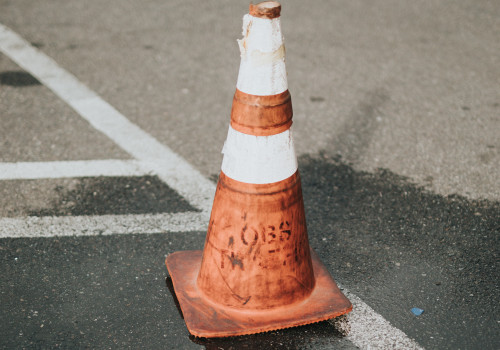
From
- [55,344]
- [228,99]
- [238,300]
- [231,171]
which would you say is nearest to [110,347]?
[55,344]

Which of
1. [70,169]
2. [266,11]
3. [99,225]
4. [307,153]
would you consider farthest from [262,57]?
[70,169]

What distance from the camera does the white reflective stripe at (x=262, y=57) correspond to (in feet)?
7.33

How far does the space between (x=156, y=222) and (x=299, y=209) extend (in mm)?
1031

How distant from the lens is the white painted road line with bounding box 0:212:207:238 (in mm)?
3131

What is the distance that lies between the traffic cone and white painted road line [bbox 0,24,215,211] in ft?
2.89

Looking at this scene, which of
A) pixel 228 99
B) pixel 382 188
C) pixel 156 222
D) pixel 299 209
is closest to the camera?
pixel 299 209


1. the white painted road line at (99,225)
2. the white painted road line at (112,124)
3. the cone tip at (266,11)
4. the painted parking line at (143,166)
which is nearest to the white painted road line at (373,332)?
the painted parking line at (143,166)

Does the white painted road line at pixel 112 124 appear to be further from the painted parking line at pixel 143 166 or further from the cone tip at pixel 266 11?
the cone tip at pixel 266 11

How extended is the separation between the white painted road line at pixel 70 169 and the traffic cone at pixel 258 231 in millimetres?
1346

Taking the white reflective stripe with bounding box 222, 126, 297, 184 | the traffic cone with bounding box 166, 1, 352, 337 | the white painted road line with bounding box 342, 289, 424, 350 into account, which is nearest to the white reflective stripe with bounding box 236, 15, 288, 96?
→ the traffic cone with bounding box 166, 1, 352, 337

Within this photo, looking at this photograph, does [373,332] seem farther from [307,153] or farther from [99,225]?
[307,153]

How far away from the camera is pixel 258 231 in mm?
2469

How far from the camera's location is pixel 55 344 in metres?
2.40

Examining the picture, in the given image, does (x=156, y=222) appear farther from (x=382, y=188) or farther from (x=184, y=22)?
(x=184, y=22)
